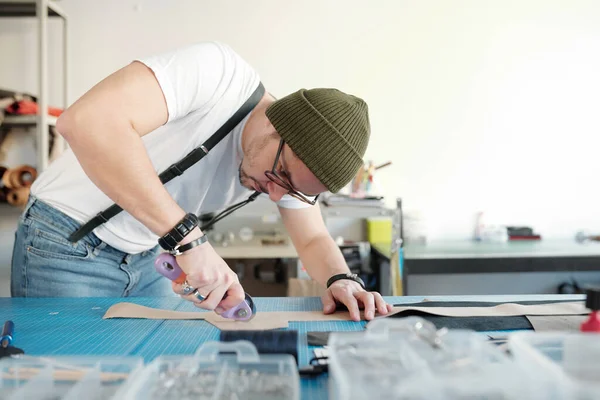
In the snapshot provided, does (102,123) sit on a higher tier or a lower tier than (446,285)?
higher

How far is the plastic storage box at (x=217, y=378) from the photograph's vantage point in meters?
0.48

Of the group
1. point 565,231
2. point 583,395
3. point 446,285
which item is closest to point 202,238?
point 583,395

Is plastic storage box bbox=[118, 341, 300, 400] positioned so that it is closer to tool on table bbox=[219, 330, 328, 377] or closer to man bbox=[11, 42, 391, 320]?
tool on table bbox=[219, 330, 328, 377]

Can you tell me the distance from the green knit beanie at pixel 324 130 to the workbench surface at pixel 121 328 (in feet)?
1.04

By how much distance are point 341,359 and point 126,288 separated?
33.6 inches

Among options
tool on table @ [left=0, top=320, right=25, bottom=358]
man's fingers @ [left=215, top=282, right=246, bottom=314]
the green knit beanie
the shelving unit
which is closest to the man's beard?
the green knit beanie

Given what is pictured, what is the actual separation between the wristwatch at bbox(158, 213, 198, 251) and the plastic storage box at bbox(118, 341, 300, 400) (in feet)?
0.96

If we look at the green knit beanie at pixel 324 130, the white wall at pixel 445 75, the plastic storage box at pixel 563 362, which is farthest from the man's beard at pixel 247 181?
the white wall at pixel 445 75

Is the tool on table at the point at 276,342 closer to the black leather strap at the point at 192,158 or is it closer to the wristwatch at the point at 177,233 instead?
the wristwatch at the point at 177,233

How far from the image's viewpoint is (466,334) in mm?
534

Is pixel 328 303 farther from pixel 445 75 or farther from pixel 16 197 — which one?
pixel 445 75

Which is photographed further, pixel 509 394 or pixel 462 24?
pixel 462 24

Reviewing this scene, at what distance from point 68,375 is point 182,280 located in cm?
34

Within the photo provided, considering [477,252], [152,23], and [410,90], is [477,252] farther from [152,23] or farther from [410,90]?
[152,23]
